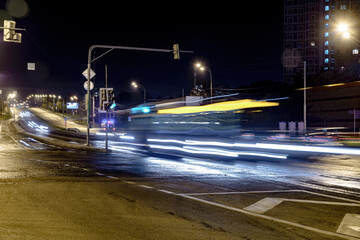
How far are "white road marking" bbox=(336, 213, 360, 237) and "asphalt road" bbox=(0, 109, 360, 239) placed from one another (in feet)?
0.06

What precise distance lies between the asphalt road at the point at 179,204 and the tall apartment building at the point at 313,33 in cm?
10973

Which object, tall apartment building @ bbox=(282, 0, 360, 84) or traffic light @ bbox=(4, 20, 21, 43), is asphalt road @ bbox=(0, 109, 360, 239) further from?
tall apartment building @ bbox=(282, 0, 360, 84)

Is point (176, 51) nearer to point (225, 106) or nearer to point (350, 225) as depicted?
point (225, 106)

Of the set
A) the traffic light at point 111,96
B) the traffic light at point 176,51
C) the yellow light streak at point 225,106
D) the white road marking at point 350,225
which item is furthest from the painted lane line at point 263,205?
the yellow light streak at point 225,106

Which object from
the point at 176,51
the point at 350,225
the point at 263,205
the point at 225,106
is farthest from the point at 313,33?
the point at 350,225

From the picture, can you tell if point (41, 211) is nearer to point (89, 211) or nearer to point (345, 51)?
point (89, 211)

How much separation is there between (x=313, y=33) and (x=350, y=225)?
123 m

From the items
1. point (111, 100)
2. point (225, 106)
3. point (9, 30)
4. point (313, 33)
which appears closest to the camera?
point (9, 30)

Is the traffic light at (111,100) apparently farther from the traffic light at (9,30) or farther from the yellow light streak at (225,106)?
the yellow light streak at (225,106)

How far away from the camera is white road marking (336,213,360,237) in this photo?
626 cm

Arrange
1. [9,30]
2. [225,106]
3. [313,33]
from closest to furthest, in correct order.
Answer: [9,30], [225,106], [313,33]

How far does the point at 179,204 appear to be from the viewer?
840 cm

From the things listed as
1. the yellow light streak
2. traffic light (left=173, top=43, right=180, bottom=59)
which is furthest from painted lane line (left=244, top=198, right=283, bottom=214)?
the yellow light streak

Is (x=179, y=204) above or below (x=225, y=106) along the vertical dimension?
below
